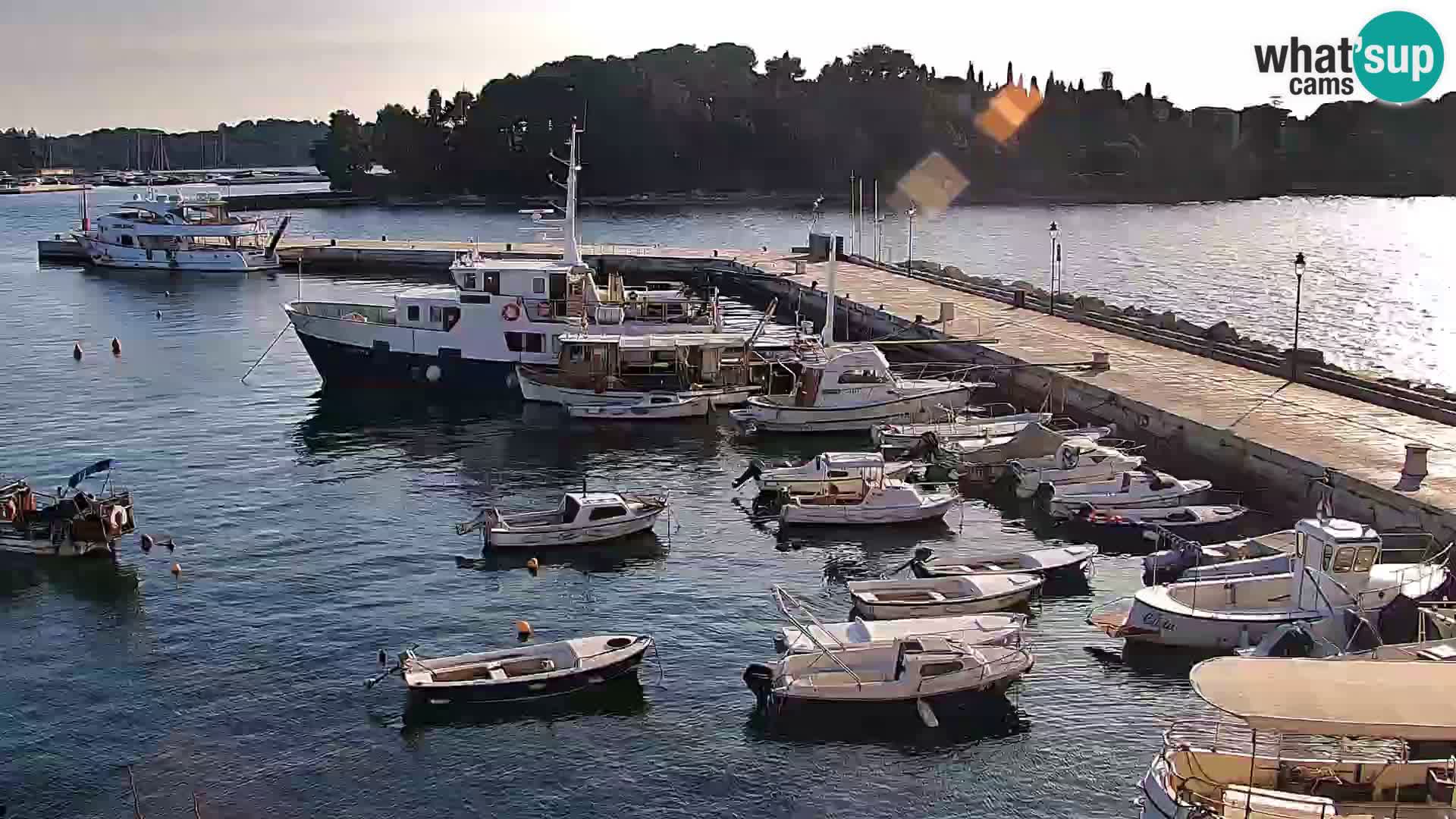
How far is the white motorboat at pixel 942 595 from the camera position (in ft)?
98.9

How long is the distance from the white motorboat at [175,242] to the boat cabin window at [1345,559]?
95.1 m

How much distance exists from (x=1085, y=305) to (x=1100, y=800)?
47.8 meters

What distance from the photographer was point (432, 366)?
5719 cm

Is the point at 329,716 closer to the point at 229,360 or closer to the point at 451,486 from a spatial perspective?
the point at 451,486

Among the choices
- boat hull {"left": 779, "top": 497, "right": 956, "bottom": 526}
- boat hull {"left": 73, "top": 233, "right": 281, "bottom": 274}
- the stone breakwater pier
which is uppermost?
boat hull {"left": 73, "top": 233, "right": 281, "bottom": 274}

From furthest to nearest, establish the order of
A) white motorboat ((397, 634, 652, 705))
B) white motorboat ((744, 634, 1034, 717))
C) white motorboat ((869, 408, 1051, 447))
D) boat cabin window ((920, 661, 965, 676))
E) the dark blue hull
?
the dark blue hull < white motorboat ((869, 408, 1051, 447)) < white motorboat ((397, 634, 652, 705)) < boat cabin window ((920, 661, 965, 676)) < white motorboat ((744, 634, 1034, 717))

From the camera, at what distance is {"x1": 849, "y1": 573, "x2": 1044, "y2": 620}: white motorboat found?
98.9 feet

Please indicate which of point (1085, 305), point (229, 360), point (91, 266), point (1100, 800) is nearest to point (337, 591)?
point (1100, 800)

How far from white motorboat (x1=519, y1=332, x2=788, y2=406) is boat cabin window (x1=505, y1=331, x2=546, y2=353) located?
1.71 meters

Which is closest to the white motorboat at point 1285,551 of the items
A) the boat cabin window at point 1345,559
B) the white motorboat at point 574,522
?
the boat cabin window at point 1345,559

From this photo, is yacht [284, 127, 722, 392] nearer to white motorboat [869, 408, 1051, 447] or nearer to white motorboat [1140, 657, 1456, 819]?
white motorboat [869, 408, 1051, 447]

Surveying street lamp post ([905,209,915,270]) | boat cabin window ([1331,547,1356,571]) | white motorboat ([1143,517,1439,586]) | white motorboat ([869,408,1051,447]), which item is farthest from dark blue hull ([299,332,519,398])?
boat cabin window ([1331,547,1356,571])

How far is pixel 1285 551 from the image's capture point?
31500 millimetres

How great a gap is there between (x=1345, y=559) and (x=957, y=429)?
18.3m
